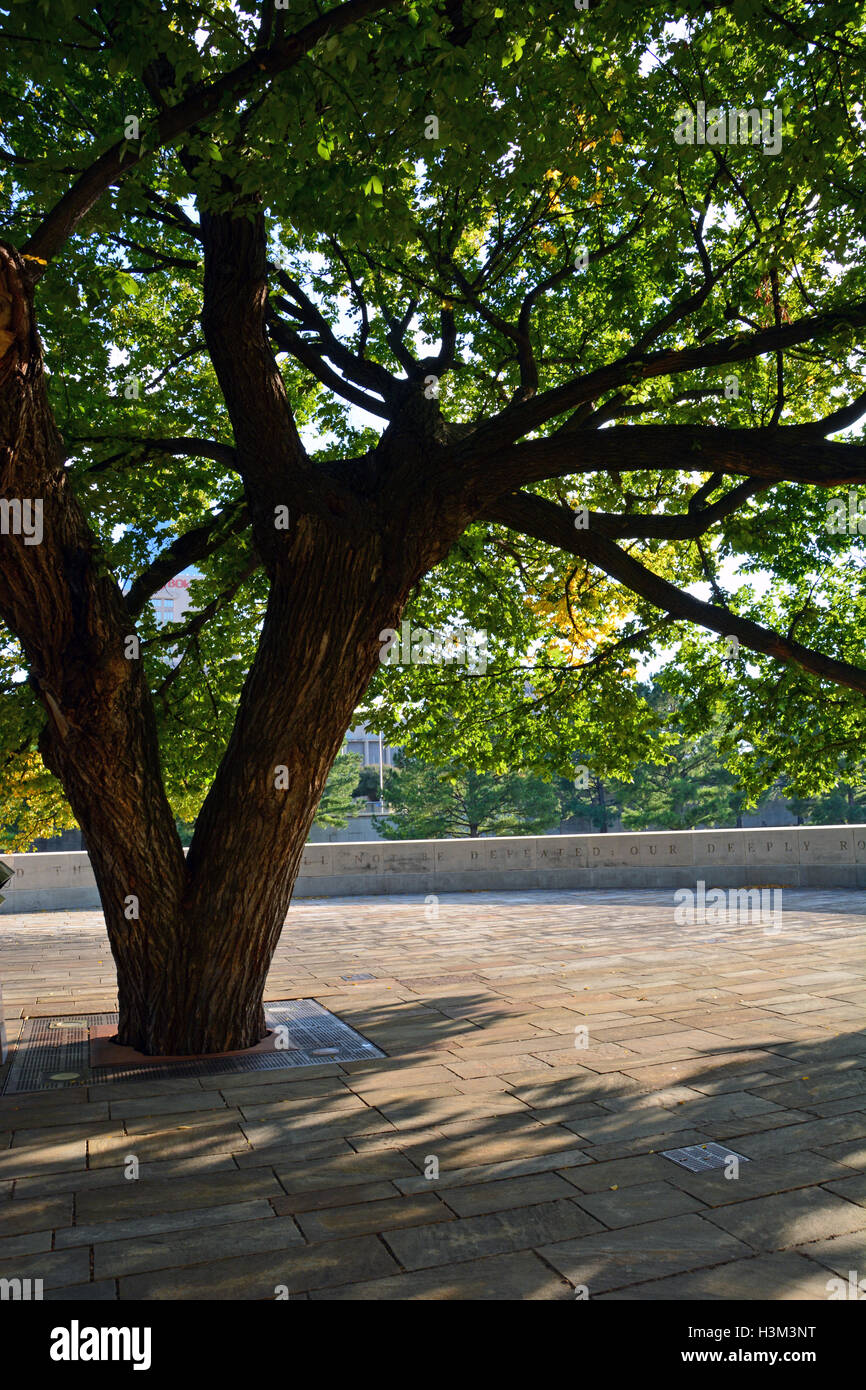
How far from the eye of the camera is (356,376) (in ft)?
29.6

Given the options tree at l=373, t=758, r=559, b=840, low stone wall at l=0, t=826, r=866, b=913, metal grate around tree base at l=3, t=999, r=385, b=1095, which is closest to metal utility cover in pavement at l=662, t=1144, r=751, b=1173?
metal grate around tree base at l=3, t=999, r=385, b=1095

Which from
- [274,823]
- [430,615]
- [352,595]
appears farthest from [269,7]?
[430,615]

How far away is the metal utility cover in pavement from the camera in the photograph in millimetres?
4867

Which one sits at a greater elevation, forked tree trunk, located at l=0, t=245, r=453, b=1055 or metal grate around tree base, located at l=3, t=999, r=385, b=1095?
forked tree trunk, located at l=0, t=245, r=453, b=1055

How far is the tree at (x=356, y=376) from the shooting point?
18.1 ft

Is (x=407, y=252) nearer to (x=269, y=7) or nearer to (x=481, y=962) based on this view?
(x=269, y=7)

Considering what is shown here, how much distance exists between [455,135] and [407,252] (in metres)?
4.04

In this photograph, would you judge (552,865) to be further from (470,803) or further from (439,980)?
(470,803)

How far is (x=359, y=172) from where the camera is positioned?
559 centimetres

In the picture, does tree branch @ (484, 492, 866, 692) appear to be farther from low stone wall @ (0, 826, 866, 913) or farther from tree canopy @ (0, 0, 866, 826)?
low stone wall @ (0, 826, 866, 913)

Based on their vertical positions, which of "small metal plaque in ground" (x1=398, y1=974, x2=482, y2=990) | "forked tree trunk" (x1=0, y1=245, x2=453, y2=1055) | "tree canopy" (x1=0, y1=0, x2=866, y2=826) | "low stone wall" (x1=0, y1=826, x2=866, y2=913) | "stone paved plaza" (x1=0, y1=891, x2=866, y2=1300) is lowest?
"small metal plaque in ground" (x1=398, y1=974, x2=482, y2=990)

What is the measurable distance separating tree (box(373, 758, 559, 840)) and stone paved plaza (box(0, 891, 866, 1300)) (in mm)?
37961

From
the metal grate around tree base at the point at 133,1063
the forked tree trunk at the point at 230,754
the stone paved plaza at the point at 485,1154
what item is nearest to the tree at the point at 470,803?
the stone paved plaza at the point at 485,1154

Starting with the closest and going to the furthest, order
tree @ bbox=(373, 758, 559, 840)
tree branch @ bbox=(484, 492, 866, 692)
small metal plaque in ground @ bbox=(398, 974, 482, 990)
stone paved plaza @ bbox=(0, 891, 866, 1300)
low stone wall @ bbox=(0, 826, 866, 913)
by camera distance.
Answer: stone paved plaza @ bbox=(0, 891, 866, 1300) < tree branch @ bbox=(484, 492, 866, 692) < small metal plaque in ground @ bbox=(398, 974, 482, 990) < low stone wall @ bbox=(0, 826, 866, 913) < tree @ bbox=(373, 758, 559, 840)
